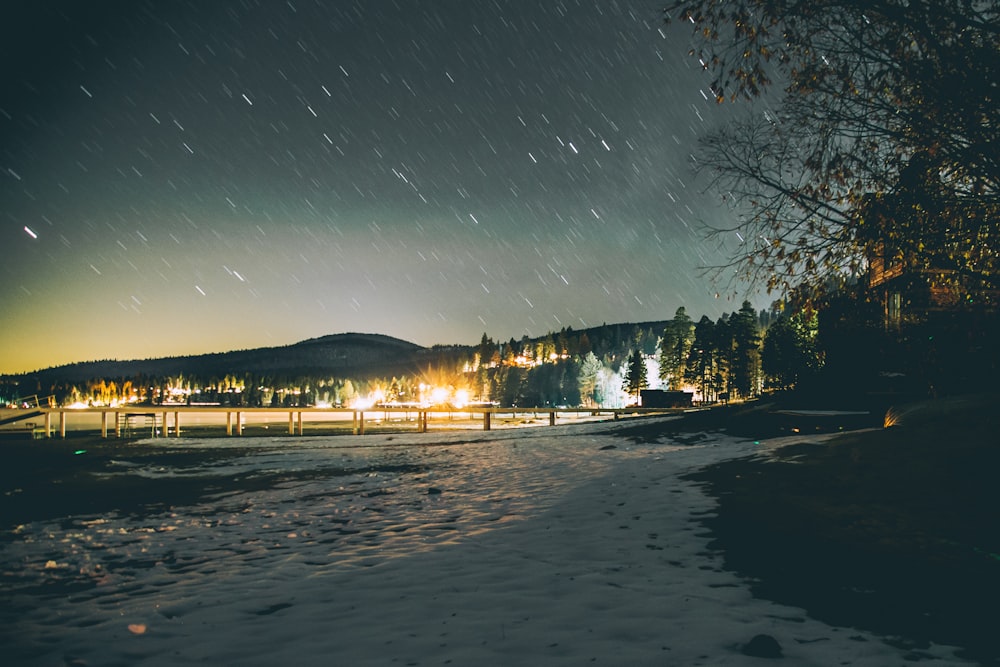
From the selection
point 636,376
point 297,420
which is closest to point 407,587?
point 297,420

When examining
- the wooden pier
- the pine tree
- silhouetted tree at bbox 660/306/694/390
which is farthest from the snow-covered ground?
the pine tree

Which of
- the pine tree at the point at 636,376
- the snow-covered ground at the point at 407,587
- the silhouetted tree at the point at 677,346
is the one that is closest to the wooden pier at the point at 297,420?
the snow-covered ground at the point at 407,587

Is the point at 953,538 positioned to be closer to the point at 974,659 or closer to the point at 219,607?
the point at 974,659

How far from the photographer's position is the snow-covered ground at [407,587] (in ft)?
16.1

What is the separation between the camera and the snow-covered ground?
16.1ft

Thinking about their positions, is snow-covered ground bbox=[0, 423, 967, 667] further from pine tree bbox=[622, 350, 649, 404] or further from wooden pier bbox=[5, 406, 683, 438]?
pine tree bbox=[622, 350, 649, 404]

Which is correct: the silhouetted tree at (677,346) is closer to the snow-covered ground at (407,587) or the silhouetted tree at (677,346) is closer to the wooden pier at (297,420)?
the wooden pier at (297,420)

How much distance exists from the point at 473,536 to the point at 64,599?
5.31 metres

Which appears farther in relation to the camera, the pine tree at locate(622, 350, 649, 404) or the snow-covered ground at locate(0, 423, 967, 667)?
the pine tree at locate(622, 350, 649, 404)

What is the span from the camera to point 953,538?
25.5ft

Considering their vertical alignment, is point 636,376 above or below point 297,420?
above

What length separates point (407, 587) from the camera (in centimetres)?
677

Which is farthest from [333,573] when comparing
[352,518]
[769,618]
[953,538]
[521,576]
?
[953,538]

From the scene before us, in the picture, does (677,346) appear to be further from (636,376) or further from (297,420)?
(297,420)
